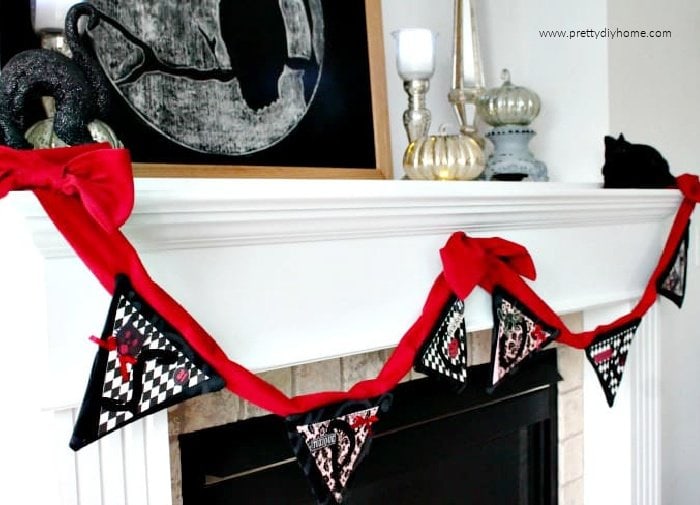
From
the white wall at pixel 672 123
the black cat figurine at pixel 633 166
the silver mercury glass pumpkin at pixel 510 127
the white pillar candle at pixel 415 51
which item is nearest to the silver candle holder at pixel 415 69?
the white pillar candle at pixel 415 51

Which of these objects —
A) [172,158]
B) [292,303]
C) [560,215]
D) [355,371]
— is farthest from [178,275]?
[560,215]

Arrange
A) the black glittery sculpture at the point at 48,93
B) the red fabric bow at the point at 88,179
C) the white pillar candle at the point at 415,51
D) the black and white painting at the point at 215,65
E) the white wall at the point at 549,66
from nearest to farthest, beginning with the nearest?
the red fabric bow at the point at 88,179 → the black glittery sculpture at the point at 48,93 → the black and white painting at the point at 215,65 → the white pillar candle at the point at 415,51 → the white wall at the point at 549,66

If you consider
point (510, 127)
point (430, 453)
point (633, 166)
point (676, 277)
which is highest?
point (510, 127)

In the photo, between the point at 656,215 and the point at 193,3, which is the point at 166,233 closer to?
the point at 193,3

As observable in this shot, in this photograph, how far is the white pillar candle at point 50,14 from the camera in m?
0.92

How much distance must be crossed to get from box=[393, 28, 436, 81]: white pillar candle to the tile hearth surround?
0.55m

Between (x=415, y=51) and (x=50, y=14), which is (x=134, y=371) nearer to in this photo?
(x=50, y=14)

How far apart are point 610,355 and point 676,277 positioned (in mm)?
337

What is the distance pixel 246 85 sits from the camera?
3.81ft

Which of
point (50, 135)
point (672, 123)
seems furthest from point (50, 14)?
point (672, 123)

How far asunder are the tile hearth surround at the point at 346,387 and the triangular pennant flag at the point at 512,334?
0.16m

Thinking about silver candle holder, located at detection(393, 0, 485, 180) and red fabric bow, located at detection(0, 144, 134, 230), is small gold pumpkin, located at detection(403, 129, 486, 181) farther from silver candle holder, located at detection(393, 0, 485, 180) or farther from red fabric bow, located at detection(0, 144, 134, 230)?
red fabric bow, located at detection(0, 144, 134, 230)

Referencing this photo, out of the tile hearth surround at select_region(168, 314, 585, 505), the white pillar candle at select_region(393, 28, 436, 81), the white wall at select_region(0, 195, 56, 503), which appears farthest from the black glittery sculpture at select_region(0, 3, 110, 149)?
the white pillar candle at select_region(393, 28, 436, 81)

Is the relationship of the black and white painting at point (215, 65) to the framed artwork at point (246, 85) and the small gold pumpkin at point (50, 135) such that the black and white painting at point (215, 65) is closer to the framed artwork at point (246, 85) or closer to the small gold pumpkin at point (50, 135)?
the framed artwork at point (246, 85)
